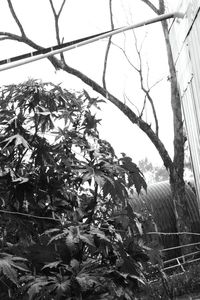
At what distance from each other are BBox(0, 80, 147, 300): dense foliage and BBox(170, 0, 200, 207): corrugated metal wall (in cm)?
63

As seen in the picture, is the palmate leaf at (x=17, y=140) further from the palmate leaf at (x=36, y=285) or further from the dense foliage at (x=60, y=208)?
the palmate leaf at (x=36, y=285)

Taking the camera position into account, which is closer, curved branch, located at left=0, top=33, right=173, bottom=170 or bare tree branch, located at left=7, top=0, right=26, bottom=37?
bare tree branch, located at left=7, top=0, right=26, bottom=37

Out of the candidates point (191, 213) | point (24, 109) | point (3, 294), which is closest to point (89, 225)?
point (3, 294)

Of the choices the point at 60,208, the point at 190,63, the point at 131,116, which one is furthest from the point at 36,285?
the point at 131,116

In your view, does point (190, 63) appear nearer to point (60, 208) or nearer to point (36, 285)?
point (60, 208)

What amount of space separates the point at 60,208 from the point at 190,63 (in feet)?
3.91

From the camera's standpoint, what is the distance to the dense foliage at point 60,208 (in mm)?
1956

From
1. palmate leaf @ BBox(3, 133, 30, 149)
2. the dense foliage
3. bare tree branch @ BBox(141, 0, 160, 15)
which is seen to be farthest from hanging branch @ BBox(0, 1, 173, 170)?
palmate leaf @ BBox(3, 133, 30, 149)

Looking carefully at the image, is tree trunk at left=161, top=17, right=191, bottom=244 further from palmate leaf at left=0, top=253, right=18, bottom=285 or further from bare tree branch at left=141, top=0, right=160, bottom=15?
palmate leaf at left=0, top=253, right=18, bottom=285

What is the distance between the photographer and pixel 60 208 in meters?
2.45

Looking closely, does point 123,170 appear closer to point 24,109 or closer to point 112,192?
point 112,192

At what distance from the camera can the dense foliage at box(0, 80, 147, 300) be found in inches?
77.0

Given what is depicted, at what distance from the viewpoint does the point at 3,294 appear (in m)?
2.00

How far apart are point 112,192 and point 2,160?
0.60 m
